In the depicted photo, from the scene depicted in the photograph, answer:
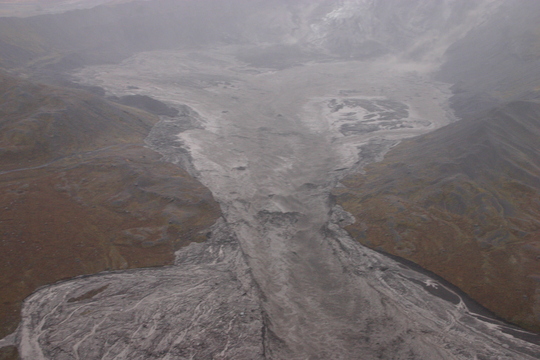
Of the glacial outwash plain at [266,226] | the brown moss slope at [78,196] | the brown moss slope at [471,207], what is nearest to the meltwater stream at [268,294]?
the glacial outwash plain at [266,226]

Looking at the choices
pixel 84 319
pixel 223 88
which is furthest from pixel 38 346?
pixel 223 88

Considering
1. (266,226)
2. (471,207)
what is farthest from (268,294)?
(471,207)

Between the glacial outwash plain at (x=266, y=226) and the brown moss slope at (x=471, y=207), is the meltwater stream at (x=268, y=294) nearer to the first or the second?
the glacial outwash plain at (x=266, y=226)

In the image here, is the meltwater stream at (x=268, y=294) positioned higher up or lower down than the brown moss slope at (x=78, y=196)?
lower down

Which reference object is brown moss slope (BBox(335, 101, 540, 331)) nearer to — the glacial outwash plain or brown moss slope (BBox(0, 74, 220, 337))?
the glacial outwash plain

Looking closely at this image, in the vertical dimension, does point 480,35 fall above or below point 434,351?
above

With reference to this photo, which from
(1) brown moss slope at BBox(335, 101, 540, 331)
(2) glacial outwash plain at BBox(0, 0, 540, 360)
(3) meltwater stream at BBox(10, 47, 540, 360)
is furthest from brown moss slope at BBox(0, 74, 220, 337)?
(1) brown moss slope at BBox(335, 101, 540, 331)

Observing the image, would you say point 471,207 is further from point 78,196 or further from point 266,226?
point 78,196

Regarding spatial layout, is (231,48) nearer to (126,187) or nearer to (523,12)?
(523,12)
